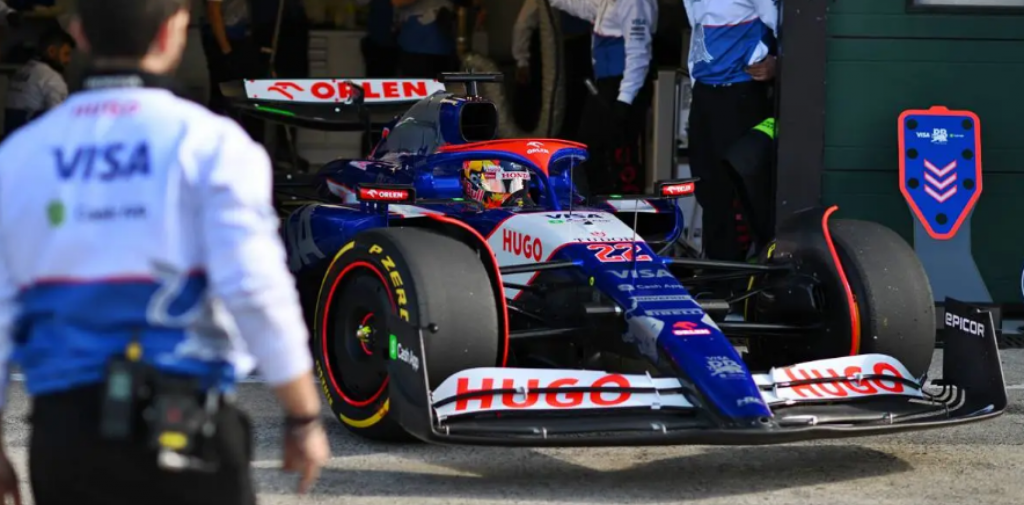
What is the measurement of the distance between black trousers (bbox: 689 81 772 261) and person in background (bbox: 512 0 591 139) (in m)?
3.49

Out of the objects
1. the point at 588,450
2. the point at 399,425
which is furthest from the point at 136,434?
the point at 588,450

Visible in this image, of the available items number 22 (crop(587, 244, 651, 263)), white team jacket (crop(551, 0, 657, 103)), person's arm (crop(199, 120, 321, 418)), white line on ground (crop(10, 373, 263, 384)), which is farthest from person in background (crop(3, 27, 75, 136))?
person's arm (crop(199, 120, 321, 418))

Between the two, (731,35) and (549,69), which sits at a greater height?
(731,35)

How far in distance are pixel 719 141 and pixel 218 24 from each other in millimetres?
5448

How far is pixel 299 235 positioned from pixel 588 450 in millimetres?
1942

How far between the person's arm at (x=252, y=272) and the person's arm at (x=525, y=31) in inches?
391

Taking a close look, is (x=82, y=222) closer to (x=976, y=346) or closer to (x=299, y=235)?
(x=976, y=346)

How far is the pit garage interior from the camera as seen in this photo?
8492 mm

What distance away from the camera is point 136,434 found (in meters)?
2.52

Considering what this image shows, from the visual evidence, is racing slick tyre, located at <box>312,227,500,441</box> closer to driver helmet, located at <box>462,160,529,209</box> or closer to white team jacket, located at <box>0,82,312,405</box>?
driver helmet, located at <box>462,160,529,209</box>

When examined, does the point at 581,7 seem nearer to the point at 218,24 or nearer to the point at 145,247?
the point at 218,24

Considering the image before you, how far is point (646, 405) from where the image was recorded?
5016 millimetres

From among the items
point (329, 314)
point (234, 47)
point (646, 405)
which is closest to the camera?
point (646, 405)

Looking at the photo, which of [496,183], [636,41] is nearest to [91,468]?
[496,183]
